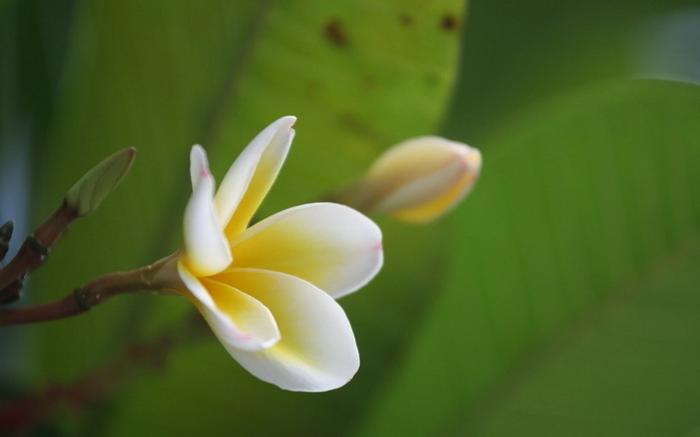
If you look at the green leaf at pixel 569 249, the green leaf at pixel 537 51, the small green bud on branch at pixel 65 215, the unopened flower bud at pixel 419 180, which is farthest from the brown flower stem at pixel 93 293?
the green leaf at pixel 537 51

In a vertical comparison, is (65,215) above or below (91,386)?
above

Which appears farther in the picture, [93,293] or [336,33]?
[336,33]

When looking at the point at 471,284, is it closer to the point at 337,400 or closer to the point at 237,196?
the point at 337,400

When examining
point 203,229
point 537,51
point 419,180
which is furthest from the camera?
point 537,51

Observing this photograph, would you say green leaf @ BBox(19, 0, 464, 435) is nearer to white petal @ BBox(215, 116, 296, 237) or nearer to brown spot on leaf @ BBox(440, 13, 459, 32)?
brown spot on leaf @ BBox(440, 13, 459, 32)

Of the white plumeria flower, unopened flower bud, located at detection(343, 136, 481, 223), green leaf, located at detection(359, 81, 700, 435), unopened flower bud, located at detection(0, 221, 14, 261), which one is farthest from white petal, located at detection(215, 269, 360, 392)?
green leaf, located at detection(359, 81, 700, 435)

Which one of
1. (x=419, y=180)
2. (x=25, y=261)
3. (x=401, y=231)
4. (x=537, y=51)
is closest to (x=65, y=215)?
(x=25, y=261)

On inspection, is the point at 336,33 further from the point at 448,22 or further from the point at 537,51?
the point at 537,51

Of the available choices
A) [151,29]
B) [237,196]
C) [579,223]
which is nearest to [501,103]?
[579,223]
